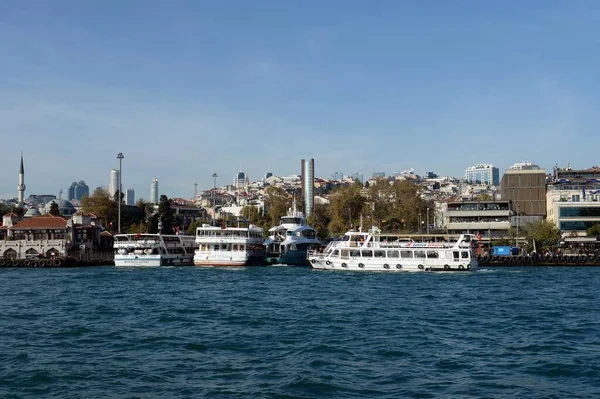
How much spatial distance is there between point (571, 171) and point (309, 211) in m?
45.0

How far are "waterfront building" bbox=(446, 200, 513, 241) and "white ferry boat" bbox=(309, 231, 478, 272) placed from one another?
2885 centimetres

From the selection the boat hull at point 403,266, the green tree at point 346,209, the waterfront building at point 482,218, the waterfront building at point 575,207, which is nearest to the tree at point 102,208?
the green tree at point 346,209

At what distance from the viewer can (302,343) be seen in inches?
785

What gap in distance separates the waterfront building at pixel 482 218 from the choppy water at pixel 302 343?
44607 millimetres

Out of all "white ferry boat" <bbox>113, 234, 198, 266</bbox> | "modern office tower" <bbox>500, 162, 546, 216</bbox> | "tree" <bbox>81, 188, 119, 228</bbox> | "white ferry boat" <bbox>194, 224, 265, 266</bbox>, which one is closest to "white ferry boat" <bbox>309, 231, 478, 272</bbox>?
"white ferry boat" <bbox>194, 224, 265, 266</bbox>

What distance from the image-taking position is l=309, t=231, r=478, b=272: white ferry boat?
50844mm

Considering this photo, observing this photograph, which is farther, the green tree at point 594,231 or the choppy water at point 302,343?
the green tree at point 594,231

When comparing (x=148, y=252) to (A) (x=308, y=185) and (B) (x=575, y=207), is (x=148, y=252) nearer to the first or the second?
(B) (x=575, y=207)

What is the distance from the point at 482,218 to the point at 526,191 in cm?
1323

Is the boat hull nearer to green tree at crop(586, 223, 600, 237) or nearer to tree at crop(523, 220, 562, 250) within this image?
tree at crop(523, 220, 562, 250)

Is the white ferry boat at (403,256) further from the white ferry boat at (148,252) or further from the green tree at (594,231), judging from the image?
the green tree at (594,231)

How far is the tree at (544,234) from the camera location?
232 ft

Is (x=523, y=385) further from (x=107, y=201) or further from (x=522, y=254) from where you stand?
(x=107, y=201)

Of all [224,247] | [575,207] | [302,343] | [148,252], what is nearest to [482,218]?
[575,207]
